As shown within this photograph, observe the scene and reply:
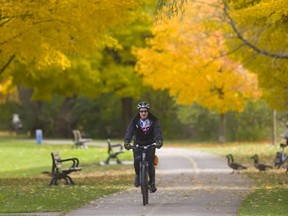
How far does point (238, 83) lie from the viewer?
148ft

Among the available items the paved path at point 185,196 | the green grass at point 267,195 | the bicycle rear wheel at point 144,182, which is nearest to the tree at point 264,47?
the green grass at point 267,195

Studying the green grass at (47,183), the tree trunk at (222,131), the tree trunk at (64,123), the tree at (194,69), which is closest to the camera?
the green grass at (47,183)

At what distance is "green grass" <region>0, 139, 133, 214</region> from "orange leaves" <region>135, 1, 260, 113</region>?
30.2 ft

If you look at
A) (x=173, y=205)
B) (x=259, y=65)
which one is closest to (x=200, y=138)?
(x=259, y=65)

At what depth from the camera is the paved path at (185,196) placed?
45.2ft

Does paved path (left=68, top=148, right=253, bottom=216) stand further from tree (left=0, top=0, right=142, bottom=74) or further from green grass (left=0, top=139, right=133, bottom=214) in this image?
tree (left=0, top=0, right=142, bottom=74)

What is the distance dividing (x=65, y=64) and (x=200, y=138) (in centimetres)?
3045

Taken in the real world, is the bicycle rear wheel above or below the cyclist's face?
below

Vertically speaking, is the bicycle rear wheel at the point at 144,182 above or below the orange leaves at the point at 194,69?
below

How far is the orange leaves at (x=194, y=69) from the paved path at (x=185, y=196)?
1701cm

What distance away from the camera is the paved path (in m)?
13.8

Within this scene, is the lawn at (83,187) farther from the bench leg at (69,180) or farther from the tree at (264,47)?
the tree at (264,47)

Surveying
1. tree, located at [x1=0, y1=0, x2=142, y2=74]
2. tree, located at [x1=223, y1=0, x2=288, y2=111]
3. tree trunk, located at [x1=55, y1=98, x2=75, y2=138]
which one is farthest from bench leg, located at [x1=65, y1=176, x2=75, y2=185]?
tree trunk, located at [x1=55, y1=98, x2=75, y2=138]

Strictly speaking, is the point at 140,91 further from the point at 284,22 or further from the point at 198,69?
the point at 284,22
